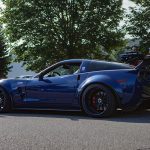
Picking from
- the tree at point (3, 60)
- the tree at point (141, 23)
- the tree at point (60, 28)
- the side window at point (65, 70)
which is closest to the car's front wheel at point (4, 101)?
the side window at point (65, 70)

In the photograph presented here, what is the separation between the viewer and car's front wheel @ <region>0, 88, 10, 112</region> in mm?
11016

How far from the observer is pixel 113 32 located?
34.6 m

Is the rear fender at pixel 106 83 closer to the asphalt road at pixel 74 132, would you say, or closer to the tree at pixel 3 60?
the asphalt road at pixel 74 132

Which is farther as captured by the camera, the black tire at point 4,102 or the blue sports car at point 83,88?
the black tire at point 4,102

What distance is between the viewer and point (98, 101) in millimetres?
9750

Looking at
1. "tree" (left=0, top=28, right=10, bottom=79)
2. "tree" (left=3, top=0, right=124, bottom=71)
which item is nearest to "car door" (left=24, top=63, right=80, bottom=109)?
"tree" (left=3, top=0, right=124, bottom=71)

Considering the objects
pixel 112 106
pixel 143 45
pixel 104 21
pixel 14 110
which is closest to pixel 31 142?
pixel 112 106

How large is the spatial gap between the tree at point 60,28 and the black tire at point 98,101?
2269cm

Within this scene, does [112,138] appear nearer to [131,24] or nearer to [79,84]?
[79,84]

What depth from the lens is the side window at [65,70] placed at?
10430mm

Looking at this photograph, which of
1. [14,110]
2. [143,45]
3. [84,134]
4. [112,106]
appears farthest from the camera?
[143,45]

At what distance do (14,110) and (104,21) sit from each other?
23413 mm

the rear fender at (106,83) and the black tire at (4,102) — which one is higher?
the rear fender at (106,83)

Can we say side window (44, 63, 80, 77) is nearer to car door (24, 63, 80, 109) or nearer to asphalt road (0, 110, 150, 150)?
car door (24, 63, 80, 109)
